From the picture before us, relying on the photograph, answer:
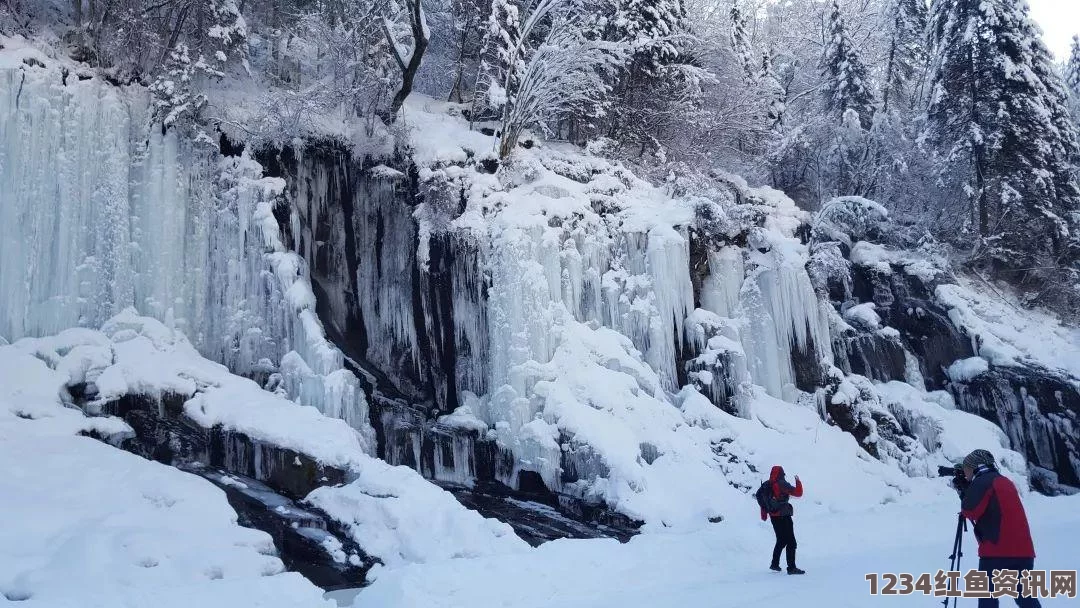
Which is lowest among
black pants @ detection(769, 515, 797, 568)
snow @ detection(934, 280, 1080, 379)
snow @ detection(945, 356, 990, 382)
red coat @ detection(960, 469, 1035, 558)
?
black pants @ detection(769, 515, 797, 568)

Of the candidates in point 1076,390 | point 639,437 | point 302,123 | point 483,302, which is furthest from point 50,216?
point 1076,390

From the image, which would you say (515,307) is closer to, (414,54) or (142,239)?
(414,54)

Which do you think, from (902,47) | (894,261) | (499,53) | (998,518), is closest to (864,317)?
(894,261)

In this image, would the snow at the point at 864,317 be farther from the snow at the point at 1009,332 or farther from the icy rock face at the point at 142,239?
the icy rock face at the point at 142,239

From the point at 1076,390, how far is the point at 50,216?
2036cm

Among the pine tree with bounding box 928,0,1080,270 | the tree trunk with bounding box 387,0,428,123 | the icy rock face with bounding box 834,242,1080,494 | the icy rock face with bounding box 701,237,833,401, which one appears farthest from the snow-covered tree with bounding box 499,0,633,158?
the pine tree with bounding box 928,0,1080,270

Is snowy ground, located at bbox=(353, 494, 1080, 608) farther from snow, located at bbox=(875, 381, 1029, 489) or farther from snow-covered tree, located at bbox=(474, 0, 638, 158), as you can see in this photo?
snow-covered tree, located at bbox=(474, 0, 638, 158)

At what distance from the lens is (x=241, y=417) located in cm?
989

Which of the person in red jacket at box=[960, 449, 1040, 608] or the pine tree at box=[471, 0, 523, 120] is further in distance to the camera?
the pine tree at box=[471, 0, 523, 120]

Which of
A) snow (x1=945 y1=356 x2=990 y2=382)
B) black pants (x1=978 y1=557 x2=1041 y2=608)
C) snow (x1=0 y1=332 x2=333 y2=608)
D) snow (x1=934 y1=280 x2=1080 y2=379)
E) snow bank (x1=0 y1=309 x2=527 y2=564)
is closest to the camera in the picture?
black pants (x1=978 y1=557 x2=1041 y2=608)

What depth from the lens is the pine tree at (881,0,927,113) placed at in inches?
976

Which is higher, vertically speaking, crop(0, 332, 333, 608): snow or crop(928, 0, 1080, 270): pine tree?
crop(928, 0, 1080, 270): pine tree

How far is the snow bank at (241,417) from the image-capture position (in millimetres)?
8398

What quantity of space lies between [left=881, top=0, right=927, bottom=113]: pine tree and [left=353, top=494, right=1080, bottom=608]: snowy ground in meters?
18.1
